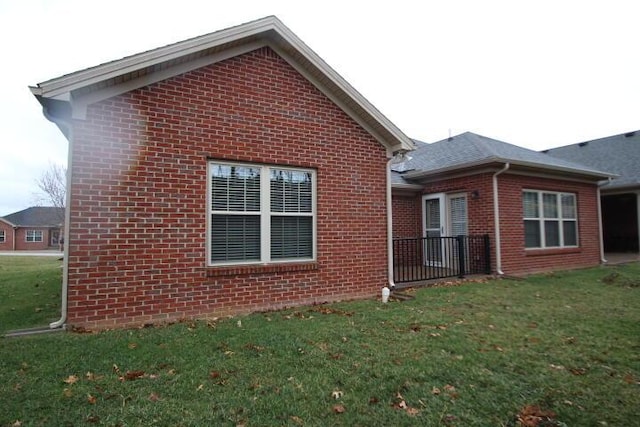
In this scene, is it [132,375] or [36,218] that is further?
[36,218]

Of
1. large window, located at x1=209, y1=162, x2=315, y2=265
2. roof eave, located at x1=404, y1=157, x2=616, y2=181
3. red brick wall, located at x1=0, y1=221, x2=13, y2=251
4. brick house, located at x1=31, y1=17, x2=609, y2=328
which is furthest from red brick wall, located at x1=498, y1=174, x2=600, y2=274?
red brick wall, located at x1=0, y1=221, x2=13, y2=251

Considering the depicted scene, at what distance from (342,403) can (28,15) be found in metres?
11.0

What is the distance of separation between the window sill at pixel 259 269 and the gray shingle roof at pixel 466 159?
6.12m

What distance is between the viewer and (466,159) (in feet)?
35.4

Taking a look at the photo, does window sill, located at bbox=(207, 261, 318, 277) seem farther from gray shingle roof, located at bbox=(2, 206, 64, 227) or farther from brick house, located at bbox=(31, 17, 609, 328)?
gray shingle roof, located at bbox=(2, 206, 64, 227)

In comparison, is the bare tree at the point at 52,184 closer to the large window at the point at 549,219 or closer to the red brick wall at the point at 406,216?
the red brick wall at the point at 406,216

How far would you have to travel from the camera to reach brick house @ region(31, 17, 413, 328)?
16.6ft

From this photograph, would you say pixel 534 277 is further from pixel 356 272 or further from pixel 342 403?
pixel 342 403

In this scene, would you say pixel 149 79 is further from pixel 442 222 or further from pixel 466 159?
pixel 442 222

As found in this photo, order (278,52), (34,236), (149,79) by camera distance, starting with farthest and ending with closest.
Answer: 1. (34,236)
2. (278,52)
3. (149,79)

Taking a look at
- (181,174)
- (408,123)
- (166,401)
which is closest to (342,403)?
(166,401)

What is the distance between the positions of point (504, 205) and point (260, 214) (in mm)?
7469

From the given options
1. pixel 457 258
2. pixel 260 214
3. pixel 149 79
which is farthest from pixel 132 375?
pixel 457 258

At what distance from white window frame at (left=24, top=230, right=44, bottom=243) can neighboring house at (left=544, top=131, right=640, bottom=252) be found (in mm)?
55613
